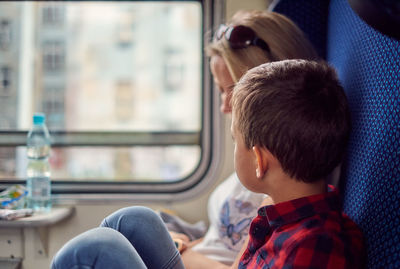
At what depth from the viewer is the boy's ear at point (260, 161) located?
942 millimetres

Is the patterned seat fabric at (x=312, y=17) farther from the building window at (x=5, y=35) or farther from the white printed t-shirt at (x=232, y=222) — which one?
the building window at (x=5, y=35)

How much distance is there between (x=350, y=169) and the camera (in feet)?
3.66

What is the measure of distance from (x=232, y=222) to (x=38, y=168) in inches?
44.5

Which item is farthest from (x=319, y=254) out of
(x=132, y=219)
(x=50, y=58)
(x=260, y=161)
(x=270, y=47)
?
(x=50, y=58)

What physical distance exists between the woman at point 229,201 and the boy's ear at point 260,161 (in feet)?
0.79

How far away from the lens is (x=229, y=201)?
4.74 ft

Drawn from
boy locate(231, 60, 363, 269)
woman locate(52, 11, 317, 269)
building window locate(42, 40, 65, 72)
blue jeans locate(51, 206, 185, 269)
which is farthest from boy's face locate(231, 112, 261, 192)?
building window locate(42, 40, 65, 72)

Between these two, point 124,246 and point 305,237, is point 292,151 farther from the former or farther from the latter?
point 124,246

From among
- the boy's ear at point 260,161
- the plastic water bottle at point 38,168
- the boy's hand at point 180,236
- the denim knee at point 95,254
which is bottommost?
the boy's hand at point 180,236

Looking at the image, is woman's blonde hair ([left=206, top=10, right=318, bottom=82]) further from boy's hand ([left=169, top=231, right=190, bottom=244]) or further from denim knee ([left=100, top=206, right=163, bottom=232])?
boy's hand ([left=169, top=231, right=190, bottom=244])

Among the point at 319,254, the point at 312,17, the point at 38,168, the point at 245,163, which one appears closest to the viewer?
the point at 319,254

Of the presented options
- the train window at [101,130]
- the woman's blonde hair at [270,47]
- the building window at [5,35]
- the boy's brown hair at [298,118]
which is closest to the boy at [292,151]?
the boy's brown hair at [298,118]

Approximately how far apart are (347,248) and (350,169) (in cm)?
35

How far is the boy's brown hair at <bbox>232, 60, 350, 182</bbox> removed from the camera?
881 millimetres
